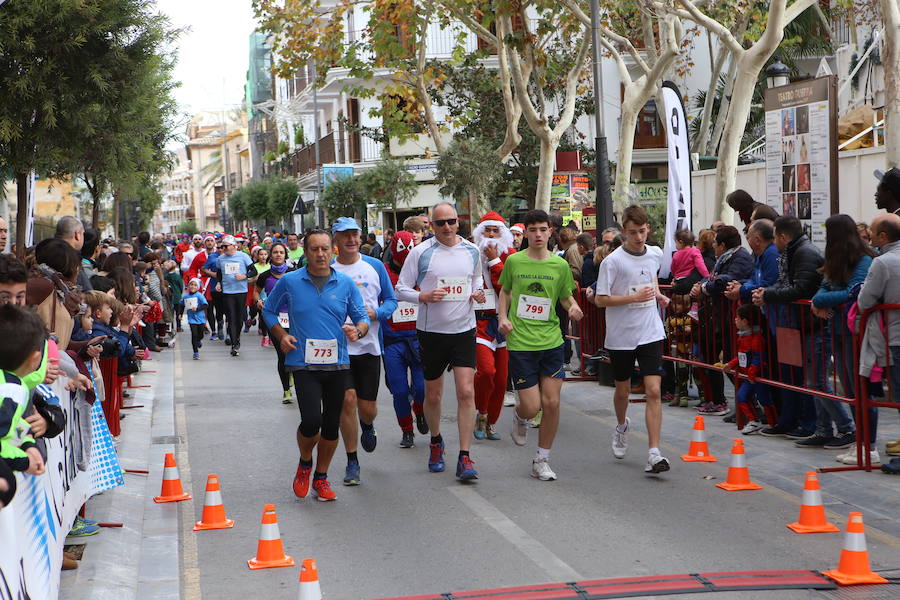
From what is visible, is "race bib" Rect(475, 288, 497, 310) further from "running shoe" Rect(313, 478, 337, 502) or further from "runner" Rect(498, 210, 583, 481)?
"running shoe" Rect(313, 478, 337, 502)

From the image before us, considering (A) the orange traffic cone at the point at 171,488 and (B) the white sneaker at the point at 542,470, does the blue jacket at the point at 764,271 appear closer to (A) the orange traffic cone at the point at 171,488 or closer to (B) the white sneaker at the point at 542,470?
(B) the white sneaker at the point at 542,470

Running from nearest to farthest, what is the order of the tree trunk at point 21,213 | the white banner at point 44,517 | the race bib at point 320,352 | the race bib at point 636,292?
the white banner at point 44,517, the race bib at point 320,352, the race bib at point 636,292, the tree trunk at point 21,213

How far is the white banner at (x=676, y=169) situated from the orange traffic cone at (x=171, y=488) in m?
7.75

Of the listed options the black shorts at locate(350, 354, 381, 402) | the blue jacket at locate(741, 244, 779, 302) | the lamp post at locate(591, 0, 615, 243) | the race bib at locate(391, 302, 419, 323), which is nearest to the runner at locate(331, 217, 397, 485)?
the black shorts at locate(350, 354, 381, 402)

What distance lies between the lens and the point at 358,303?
26.7 ft

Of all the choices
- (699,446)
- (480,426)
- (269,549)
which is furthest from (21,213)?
(269,549)

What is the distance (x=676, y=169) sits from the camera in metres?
15.0

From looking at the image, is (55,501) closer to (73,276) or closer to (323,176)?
(73,276)

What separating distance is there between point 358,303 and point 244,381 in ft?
25.7

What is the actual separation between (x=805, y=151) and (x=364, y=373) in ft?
21.0

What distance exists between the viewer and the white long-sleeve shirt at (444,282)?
29.2ft

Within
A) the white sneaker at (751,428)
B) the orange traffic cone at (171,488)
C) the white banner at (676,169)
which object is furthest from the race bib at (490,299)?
the white banner at (676,169)

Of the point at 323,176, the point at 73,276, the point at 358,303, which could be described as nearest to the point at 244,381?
the point at 73,276

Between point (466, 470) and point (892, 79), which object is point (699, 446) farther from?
point (892, 79)
